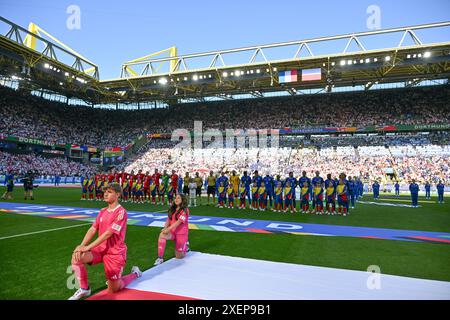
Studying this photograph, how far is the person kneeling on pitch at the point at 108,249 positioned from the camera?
3.37m

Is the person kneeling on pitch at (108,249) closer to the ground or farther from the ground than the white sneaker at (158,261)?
farther from the ground

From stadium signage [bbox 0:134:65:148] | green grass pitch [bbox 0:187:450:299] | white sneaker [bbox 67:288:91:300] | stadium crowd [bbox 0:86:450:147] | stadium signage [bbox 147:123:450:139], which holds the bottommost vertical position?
green grass pitch [bbox 0:187:450:299]

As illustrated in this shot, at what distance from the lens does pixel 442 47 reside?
25047mm

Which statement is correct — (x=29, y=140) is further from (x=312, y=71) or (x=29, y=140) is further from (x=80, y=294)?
(x=80, y=294)

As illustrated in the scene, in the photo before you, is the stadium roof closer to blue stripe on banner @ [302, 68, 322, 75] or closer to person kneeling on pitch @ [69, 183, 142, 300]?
blue stripe on banner @ [302, 68, 322, 75]

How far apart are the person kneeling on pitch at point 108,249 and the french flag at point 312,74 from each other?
3009cm

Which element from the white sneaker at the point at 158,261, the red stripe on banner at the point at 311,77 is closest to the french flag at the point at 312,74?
the red stripe on banner at the point at 311,77

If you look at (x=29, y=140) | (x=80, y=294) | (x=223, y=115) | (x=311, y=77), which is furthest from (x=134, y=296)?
(x=29, y=140)

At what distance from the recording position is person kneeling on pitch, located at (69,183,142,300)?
337cm

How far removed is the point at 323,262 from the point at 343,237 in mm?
2637

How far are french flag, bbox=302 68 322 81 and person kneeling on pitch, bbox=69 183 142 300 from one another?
98.7 feet

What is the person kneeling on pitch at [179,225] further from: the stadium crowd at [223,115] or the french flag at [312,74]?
the stadium crowd at [223,115]

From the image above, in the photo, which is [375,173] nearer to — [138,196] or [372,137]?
[372,137]

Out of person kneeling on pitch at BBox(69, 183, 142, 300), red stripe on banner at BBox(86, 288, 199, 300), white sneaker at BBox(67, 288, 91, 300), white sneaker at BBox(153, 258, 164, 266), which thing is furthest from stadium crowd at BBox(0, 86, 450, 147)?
white sneaker at BBox(67, 288, 91, 300)
